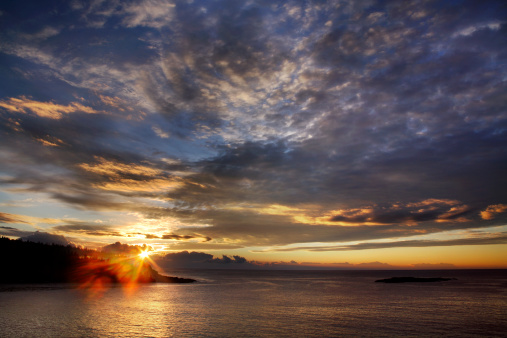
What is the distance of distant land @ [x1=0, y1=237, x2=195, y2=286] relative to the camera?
129m

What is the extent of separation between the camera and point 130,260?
19188 centimetres

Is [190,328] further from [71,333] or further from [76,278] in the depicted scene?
[76,278]

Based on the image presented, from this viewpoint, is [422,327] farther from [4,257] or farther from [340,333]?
[4,257]

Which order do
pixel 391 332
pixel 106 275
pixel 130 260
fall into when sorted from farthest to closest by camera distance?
pixel 130 260, pixel 106 275, pixel 391 332

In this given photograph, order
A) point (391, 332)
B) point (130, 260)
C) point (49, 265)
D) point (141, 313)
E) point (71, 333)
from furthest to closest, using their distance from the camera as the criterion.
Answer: point (130, 260)
point (49, 265)
point (141, 313)
point (391, 332)
point (71, 333)

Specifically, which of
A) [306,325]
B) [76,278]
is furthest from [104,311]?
[76,278]

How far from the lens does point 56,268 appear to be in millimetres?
139625

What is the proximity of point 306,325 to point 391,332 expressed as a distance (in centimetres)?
1112

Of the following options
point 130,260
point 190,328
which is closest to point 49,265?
point 130,260

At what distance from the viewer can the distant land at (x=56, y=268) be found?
422 feet

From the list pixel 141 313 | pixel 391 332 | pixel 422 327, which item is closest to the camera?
pixel 391 332

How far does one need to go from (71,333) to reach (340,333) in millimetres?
33275

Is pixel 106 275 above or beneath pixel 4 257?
beneath

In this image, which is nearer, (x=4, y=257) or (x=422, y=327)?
(x=422, y=327)
